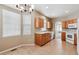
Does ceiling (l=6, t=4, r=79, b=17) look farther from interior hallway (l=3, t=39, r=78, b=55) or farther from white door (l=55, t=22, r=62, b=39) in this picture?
white door (l=55, t=22, r=62, b=39)

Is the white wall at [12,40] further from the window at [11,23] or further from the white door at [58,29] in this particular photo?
the white door at [58,29]

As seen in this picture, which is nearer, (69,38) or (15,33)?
(15,33)

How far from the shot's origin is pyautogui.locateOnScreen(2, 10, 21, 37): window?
4598 mm

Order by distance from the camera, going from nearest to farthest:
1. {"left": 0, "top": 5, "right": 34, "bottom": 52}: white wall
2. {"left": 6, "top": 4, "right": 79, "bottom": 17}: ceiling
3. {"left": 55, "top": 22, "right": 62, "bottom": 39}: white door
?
{"left": 0, "top": 5, "right": 34, "bottom": 52}: white wall
{"left": 6, "top": 4, "right": 79, "bottom": 17}: ceiling
{"left": 55, "top": 22, "right": 62, "bottom": 39}: white door

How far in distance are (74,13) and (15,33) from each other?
5114 millimetres

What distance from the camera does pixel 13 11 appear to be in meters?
5.20

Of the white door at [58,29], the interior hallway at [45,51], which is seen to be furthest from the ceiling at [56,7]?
the white door at [58,29]

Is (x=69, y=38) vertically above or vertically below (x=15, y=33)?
below

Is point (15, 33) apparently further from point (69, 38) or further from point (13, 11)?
point (69, 38)

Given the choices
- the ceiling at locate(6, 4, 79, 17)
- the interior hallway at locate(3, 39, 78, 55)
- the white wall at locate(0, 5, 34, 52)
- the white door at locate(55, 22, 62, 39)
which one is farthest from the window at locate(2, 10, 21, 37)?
the white door at locate(55, 22, 62, 39)

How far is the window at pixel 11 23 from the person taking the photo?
181 inches

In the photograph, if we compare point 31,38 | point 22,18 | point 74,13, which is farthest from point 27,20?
point 74,13
